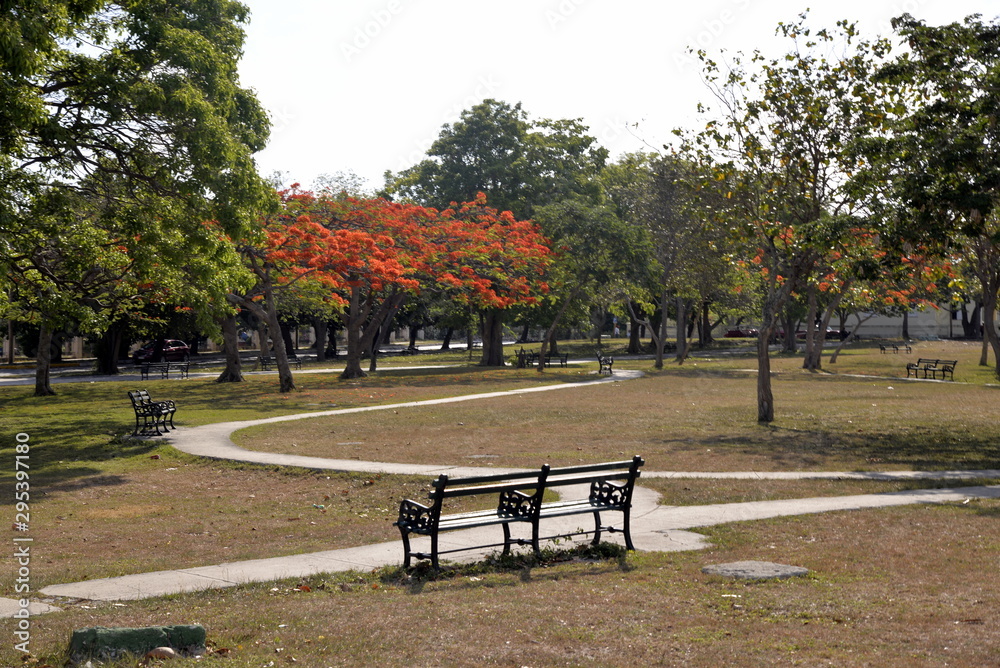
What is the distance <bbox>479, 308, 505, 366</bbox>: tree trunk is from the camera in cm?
4969

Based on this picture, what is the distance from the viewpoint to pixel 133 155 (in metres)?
17.3

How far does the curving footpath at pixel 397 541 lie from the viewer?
770 cm

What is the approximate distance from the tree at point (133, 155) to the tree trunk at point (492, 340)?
31.3 m

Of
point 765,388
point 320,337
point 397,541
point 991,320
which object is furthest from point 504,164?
point 397,541

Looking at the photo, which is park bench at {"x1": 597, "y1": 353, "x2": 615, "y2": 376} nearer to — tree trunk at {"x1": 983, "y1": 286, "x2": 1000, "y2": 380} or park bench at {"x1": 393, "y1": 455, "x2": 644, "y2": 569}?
tree trunk at {"x1": 983, "y1": 286, "x2": 1000, "y2": 380}

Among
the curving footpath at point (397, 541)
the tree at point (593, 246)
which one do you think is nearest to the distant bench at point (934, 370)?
the tree at point (593, 246)

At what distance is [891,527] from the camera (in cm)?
1010

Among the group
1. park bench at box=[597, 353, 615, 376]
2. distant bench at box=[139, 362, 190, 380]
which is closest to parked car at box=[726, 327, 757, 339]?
park bench at box=[597, 353, 615, 376]

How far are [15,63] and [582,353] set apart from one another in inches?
2138

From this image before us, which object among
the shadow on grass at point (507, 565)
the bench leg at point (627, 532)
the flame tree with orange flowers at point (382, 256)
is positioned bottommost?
the shadow on grass at point (507, 565)

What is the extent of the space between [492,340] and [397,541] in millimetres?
40169

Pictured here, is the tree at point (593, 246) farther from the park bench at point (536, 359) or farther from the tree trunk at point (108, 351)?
the tree trunk at point (108, 351)

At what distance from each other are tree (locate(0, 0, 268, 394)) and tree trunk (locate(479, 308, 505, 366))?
31.3 metres

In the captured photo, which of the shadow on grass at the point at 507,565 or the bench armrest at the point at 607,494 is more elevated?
the bench armrest at the point at 607,494
